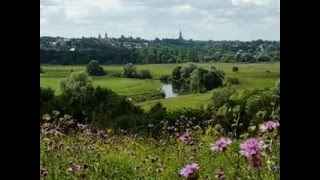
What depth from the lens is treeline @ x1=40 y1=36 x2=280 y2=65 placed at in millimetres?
4582

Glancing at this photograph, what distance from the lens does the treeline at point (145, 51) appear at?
15.0ft

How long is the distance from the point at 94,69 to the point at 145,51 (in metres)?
0.67

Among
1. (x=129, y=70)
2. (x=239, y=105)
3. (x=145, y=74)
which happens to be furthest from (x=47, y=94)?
(x=239, y=105)

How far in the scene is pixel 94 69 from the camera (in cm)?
532

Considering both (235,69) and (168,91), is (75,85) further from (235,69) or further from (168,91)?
(235,69)

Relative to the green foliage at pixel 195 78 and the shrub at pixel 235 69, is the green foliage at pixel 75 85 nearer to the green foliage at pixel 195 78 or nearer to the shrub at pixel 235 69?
the green foliage at pixel 195 78

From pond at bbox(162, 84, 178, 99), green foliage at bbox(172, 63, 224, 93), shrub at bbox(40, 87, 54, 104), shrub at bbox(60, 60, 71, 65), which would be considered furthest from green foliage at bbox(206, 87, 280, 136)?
shrub at bbox(40, 87, 54, 104)

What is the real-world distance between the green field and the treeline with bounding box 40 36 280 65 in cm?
8

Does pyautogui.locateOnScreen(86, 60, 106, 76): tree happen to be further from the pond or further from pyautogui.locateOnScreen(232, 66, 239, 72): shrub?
pyautogui.locateOnScreen(232, 66, 239, 72): shrub
